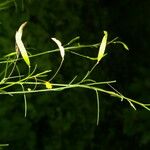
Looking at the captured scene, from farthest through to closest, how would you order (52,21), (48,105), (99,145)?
(99,145) → (52,21) → (48,105)

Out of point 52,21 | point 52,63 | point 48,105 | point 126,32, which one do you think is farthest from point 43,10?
point 126,32

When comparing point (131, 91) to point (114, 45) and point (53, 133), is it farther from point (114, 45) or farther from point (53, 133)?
point (53, 133)

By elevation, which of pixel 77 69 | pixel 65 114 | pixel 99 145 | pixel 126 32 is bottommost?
pixel 99 145

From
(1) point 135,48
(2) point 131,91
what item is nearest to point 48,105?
(2) point 131,91

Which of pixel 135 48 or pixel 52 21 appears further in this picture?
pixel 135 48

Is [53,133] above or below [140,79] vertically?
below

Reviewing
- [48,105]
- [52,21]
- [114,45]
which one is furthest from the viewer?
[114,45]
